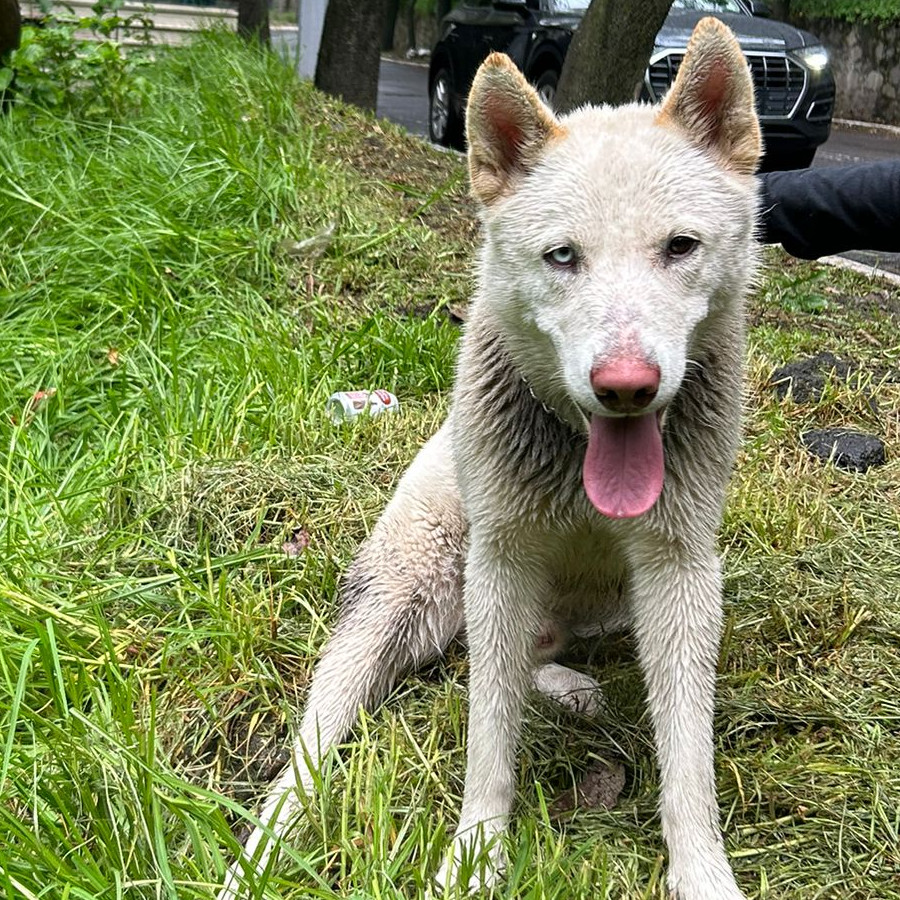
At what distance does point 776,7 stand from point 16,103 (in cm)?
1761

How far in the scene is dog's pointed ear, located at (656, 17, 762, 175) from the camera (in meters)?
2.02

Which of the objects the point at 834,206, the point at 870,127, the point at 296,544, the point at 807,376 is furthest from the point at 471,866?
the point at 870,127

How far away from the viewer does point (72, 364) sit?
14.1ft

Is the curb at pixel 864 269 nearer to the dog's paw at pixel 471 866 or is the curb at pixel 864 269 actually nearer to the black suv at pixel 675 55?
the black suv at pixel 675 55

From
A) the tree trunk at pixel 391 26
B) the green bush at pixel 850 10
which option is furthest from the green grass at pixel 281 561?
the tree trunk at pixel 391 26

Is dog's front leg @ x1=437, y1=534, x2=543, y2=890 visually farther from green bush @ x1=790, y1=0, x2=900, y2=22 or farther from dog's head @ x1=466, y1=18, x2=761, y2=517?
green bush @ x1=790, y1=0, x2=900, y2=22

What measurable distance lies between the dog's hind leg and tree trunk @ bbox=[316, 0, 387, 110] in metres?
6.75

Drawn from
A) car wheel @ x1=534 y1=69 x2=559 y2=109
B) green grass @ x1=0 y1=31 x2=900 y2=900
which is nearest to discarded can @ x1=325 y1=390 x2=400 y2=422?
green grass @ x1=0 y1=31 x2=900 y2=900

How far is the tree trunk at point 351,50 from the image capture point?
28.1ft

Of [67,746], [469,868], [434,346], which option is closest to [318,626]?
[67,746]

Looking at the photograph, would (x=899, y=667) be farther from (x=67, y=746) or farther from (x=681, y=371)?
(x=67, y=746)

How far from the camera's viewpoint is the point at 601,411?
1882mm

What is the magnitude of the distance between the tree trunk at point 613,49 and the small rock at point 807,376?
1.84 metres

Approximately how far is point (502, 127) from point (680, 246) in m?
0.49
